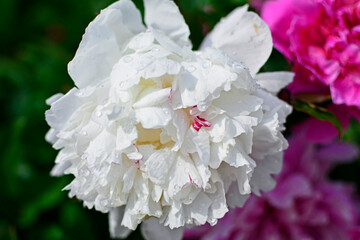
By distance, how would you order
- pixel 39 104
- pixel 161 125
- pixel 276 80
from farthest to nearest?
1. pixel 39 104
2. pixel 276 80
3. pixel 161 125

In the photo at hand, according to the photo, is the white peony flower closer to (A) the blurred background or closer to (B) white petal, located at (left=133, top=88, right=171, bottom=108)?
(B) white petal, located at (left=133, top=88, right=171, bottom=108)

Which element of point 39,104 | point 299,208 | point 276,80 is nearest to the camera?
point 276,80

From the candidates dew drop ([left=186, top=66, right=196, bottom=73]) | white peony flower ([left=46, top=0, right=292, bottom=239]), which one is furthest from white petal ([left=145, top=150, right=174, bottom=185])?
dew drop ([left=186, top=66, right=196, bottom=73])

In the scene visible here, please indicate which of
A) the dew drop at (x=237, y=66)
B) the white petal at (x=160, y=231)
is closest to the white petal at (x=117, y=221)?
the white petal at (x=160, y=231)

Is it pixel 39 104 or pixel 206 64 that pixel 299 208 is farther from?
pixel 39 104

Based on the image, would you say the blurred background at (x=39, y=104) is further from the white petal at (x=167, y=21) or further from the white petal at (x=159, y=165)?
the white petal at (x=159, y=165)

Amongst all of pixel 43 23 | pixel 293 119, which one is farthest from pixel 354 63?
pixel 43 23

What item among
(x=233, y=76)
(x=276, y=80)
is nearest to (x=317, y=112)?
(x=276, y=80)

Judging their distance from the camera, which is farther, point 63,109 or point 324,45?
point 324,45
